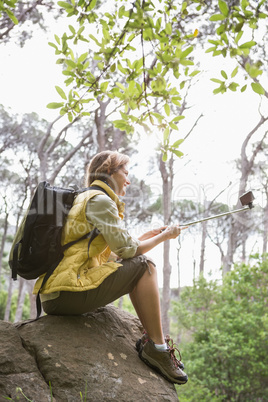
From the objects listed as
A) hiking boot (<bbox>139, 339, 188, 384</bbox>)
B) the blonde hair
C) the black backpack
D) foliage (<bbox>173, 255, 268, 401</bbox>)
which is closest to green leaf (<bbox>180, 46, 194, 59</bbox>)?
the blonde hair

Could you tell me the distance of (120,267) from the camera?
2.41 meters

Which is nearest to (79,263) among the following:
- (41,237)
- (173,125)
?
(41,237)

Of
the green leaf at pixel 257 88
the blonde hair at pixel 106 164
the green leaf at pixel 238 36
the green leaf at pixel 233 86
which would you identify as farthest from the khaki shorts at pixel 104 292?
the green leaf at pixel 238 36

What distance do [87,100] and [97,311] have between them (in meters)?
1.48

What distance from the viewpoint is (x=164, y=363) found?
2.52 m

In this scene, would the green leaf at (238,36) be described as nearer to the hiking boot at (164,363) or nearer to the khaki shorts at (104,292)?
the khaki shorts at (104,292)

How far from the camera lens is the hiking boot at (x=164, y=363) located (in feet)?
8.21

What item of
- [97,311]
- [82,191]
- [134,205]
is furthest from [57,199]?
[134,205]

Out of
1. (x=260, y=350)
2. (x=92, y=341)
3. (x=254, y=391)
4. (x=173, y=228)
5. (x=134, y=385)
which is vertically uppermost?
(x=173, y=228)

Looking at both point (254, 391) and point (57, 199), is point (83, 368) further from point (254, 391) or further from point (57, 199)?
point (254, 391)

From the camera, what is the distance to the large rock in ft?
7.03

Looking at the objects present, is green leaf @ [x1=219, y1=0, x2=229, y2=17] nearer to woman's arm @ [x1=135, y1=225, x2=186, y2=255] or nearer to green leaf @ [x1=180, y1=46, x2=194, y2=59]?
green leaf @ [x1=180, y1=46, x2=194, y2=59]

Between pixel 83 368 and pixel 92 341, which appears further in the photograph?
pixel 92 341

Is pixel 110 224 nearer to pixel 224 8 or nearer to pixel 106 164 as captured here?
pixel 106 164
